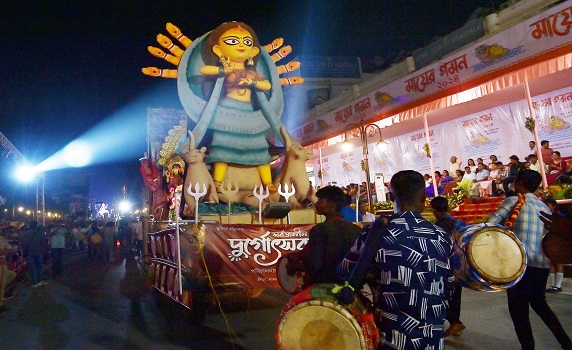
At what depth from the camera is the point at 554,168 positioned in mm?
10430

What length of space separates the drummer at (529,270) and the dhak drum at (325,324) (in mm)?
1974

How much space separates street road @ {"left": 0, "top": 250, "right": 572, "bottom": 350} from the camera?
5.14m

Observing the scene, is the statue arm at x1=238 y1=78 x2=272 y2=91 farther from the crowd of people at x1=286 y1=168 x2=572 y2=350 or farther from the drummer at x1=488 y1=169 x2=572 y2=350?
the crowd of people at x1=286 y1=168 x2=572 y2=350

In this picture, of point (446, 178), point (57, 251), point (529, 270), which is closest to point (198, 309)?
point (529, 270)

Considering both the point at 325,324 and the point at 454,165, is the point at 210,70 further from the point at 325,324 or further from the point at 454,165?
the point at 454,165

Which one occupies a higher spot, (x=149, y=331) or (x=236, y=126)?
(x=236, y=126)

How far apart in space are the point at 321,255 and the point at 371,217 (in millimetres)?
7056

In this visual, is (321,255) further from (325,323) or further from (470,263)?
(470,263)

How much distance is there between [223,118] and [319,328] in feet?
23.7

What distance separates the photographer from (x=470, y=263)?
9.25 ft

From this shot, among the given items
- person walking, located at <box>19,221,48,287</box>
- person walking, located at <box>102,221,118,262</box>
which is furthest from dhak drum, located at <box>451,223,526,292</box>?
person walking, located at <box>102,221,118,262</box>

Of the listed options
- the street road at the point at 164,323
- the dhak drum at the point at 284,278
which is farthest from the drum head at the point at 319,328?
the street road at the point at 164,323

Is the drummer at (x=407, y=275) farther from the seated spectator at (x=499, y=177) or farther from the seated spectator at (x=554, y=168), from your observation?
the seated spectator at (x=499, y=177)

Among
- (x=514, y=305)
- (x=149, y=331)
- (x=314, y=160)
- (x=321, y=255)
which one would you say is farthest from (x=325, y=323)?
(x=314, y=160)
